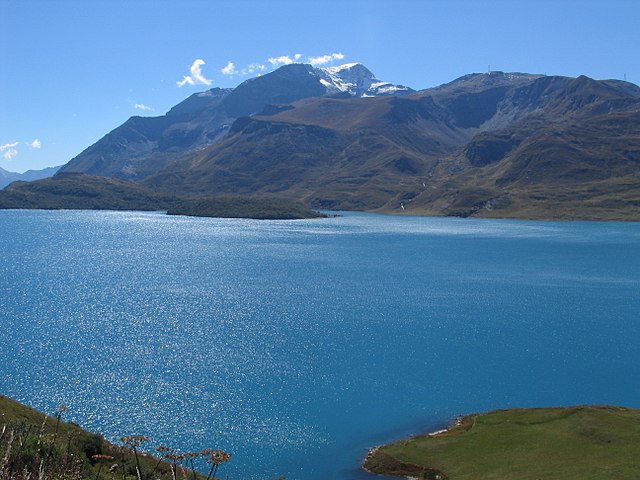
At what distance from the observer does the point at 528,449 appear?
65.9 m

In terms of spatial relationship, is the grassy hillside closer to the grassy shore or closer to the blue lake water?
the blue lake water

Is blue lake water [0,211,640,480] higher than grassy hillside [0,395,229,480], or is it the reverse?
grassy hillside [0,395,229,480]

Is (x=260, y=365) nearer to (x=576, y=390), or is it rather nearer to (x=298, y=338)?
(x=298, y=338)

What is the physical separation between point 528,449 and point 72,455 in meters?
51.8

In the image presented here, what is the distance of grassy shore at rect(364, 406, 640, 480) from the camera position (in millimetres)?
58875

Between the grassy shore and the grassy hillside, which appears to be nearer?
the grassy hillside

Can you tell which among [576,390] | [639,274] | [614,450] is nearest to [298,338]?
[576,390]

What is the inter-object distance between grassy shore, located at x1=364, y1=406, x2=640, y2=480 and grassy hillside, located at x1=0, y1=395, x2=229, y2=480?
24710 mm

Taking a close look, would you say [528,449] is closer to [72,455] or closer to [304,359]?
[304,359]

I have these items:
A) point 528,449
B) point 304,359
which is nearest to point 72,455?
point 528,449

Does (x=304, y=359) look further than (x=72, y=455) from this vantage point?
Yes

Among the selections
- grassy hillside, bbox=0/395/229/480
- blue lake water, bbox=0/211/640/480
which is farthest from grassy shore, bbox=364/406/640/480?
grassy hillside, bbox=0/395/229/480

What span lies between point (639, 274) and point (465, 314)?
300 feet

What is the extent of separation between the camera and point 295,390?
291 ft
